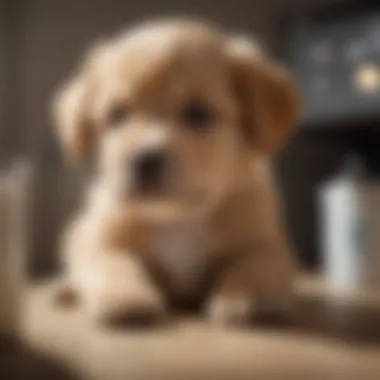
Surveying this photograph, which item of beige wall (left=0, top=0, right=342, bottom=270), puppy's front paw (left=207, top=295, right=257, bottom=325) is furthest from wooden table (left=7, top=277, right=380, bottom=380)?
beige wall (left=0, top=0, right=342, bottom=270)

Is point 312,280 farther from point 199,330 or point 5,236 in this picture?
point 5,236

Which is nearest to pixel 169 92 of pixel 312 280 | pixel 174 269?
pixel 174 269

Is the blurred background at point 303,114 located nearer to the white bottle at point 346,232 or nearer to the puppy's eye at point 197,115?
the white bottle at point 346,232

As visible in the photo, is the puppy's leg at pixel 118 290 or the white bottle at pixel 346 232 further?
the white bottle at pixel 346 232

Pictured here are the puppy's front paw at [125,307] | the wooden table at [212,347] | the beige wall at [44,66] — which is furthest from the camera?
the beige wall at [44,66]

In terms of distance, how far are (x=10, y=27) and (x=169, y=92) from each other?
20 cm

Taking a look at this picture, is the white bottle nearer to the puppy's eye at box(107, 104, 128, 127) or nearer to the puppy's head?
the puppy's head

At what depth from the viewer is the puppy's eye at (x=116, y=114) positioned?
0.65 m

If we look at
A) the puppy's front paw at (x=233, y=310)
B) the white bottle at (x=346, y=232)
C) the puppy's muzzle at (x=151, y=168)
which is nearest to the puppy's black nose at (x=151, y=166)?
the puppy's muzzle at (x=151, y=168)

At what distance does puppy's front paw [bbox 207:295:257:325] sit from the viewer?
603mm

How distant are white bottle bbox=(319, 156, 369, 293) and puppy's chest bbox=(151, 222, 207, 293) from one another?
0.50 ft

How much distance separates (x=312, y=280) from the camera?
0.82 meters

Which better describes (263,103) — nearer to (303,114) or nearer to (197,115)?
(197,115)

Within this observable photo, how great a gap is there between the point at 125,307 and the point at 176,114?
0.51 feet
